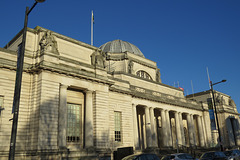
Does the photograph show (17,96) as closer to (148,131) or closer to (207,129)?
(148,131)

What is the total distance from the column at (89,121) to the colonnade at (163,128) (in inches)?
372

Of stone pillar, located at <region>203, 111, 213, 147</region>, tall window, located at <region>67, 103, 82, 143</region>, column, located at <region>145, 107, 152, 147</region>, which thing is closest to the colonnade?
column, located at <region>145, 107, 152, 147</region>

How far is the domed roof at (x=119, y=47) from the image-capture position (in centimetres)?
4969

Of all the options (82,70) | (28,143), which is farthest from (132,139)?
(28,143)

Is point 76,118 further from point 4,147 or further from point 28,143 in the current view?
point 4,147

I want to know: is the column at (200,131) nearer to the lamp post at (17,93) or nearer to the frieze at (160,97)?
Result: the frieze at (160,97)

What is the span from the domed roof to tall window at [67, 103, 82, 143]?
25167mm

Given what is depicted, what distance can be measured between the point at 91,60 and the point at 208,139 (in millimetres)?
31858

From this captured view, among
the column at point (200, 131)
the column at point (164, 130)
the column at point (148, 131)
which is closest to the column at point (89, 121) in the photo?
the column at point (148, 131)

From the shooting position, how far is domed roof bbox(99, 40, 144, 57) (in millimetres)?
49688

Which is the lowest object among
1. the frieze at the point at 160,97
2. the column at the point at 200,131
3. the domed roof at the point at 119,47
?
the column at the point at 200,131

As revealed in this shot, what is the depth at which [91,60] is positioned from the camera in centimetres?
3072

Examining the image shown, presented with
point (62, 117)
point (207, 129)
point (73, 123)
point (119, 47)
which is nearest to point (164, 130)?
point (207, 129)

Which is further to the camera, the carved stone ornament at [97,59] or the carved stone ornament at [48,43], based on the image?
the carved stone ornament at [97,59]
